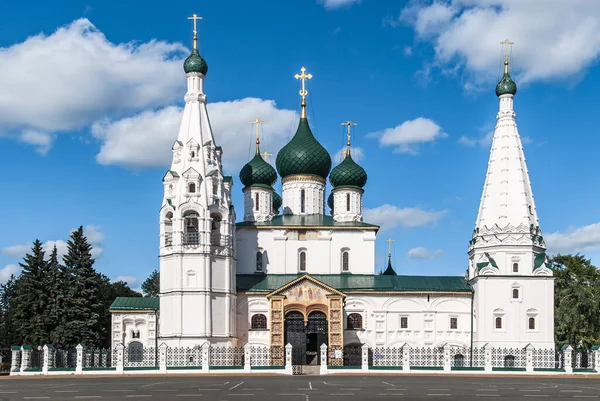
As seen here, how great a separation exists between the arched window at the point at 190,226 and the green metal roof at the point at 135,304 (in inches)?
199

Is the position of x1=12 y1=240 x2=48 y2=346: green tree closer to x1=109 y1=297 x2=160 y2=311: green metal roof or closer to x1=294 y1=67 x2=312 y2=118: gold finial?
x1=109 y1=297 x2=160 y2=311: green metal roof

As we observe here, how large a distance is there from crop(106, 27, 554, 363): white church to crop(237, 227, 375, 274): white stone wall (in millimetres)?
56

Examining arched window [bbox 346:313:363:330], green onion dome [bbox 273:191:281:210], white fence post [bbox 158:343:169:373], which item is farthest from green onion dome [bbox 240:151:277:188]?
white fence post [bbox 158:343:169:373]

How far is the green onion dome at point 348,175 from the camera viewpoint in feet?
148

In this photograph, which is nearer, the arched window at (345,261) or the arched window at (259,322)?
the arched window at (259,322)

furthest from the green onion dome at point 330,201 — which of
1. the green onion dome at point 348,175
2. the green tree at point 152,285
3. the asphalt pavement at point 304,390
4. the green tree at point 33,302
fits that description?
the green tree at point 152,285

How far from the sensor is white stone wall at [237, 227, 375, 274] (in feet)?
141

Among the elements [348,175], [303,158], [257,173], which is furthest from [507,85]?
[257,173]

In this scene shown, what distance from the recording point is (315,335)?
40188 millimetres

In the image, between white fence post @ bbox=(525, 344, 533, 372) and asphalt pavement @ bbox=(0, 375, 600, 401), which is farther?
white fence post @ bbox=(525, 344, 533, 372)

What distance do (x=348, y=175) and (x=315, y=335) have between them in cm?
1005

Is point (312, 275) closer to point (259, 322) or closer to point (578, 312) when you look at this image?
point (259, 322)

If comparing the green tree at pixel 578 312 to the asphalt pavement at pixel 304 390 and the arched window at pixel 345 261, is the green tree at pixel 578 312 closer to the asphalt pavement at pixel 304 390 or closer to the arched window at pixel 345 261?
the arched window at pixel 345 261

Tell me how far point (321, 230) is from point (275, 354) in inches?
328
